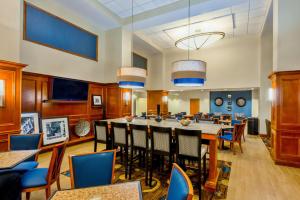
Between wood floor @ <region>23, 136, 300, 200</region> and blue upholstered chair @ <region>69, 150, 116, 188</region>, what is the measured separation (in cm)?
134

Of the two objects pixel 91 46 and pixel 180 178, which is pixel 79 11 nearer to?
pixel 91 46

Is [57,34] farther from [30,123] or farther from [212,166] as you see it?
→ [212,166]

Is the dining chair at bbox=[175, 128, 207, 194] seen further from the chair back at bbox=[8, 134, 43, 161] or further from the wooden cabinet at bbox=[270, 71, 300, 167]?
the wooden cabinet at bbox=[270, 71, 300, 167]

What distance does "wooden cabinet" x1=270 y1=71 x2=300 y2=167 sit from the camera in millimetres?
3725

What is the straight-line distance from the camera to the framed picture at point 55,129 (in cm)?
453

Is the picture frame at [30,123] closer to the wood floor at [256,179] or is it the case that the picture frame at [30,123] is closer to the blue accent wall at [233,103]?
the wood floor at [256,179]

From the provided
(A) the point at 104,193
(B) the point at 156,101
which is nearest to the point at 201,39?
(A) the point at 104,193

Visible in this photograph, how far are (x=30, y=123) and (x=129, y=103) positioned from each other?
11.7 feet

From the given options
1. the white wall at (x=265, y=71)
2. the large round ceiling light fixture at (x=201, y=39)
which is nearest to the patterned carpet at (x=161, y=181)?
the large round ceiling light fixture at (x=201, y=39)

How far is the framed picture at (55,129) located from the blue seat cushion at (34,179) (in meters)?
2.73

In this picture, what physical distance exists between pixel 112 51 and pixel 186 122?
463 centimetres

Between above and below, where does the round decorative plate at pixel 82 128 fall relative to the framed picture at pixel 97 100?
below

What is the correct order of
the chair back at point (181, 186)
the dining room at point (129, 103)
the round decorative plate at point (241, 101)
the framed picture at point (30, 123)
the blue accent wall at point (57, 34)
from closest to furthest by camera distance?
1. the chair back at point (181, 186)
2. the dining room at point (129, 103)
3. the framed picture at point (30, 123)
4. the blue accent wall at point (57, 34)
5. the round decorative plate at point (241, 101)

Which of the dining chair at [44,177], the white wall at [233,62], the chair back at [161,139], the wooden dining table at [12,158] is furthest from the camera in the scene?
the white wall at [233,62]
